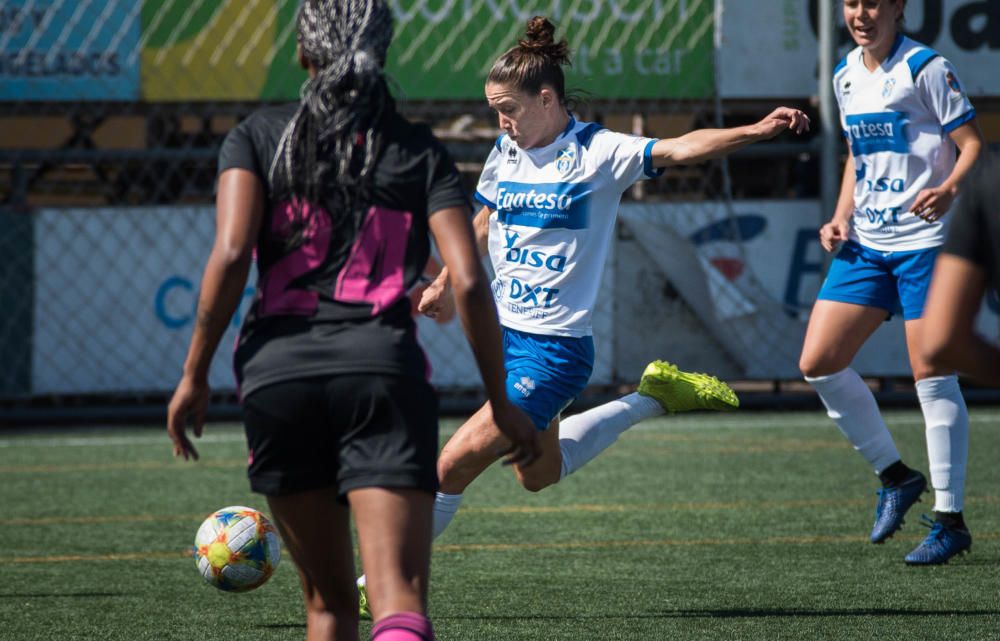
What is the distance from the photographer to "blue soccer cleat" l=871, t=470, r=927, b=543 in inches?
222

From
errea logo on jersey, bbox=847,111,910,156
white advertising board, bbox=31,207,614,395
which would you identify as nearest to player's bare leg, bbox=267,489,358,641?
errea logo on jersey, bbox=847,111,910,156

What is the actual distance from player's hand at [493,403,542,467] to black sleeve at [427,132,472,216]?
389 mm

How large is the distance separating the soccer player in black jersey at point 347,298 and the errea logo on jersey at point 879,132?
10.4 feet

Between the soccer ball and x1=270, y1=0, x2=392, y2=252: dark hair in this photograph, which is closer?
x1=270, y1=0, x2=392, y2=252: dark hair

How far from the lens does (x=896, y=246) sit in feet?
18.7

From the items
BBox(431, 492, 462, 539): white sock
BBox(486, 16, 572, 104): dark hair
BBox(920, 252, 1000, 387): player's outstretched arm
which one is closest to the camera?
BBox(920, 252, 1000, 387): player's outstretched arm

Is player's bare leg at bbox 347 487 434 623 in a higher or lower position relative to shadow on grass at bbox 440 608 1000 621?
higher

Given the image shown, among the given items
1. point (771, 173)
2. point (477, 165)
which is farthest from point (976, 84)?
point (477, 165)

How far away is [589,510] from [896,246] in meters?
1.97

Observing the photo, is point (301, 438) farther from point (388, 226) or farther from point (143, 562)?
point (143, 562)

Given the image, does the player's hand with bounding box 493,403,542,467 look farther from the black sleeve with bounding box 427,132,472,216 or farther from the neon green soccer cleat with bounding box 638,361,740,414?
the neon green soccer cleat with bounding box 638,361,740,414

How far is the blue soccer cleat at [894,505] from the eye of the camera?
5648 mm

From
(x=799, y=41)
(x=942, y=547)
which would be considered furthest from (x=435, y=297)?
(x=799, y=41)

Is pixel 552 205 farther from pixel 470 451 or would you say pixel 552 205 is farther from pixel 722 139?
pixel 470 451
